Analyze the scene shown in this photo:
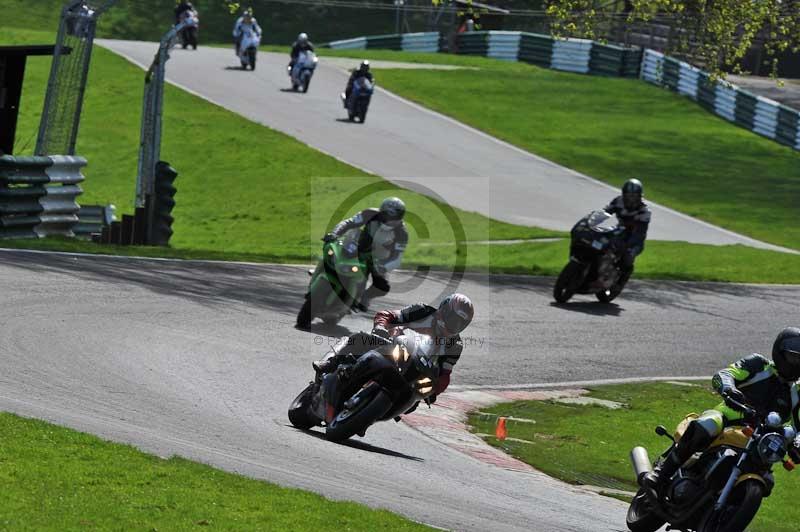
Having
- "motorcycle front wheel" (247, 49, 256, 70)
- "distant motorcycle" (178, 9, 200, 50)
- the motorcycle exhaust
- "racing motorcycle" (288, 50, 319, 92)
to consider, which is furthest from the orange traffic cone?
"distant motorcycle" (178, 9, 200, 50)

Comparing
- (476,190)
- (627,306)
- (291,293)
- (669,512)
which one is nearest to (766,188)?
(476,190)

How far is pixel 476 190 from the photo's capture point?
3622cm

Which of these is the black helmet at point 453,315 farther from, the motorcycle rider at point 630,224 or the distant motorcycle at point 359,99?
the distant motorcycle at point 359,99

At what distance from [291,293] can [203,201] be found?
14.5 meters

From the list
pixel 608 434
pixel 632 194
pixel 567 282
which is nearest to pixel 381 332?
pixel 608 434

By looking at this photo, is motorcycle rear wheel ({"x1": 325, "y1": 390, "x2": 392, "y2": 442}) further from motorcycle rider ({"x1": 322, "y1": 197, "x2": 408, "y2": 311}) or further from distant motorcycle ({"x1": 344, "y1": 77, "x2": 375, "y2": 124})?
distant motorcycle ({"x1": 344, "y1": 77, "x2": 375, "y2": 124})

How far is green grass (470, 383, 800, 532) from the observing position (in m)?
12.2

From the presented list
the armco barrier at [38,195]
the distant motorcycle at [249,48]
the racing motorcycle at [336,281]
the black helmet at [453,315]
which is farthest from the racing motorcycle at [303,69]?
the black helmet at [453,315]

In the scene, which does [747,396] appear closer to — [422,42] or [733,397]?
[733,397]

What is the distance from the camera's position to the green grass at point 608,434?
12.2 metres

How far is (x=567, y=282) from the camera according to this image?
21.6 metres

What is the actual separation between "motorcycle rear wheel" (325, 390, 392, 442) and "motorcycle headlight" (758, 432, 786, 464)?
3196 mm

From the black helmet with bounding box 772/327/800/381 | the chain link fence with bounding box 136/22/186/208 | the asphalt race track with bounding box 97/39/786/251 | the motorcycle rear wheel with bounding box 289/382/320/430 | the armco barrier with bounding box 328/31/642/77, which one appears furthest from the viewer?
the armco barrier with bounding box 328/31/642/77

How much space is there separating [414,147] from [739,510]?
3138cm
